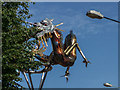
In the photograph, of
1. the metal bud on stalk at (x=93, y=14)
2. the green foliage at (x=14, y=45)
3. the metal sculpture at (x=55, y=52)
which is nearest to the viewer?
the metal bud on stalk at (x=93, y=14)

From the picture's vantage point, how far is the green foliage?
16.5 m

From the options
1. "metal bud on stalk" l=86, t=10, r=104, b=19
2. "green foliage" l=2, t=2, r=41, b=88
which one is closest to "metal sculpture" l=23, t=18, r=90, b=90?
"green foliage" l=2, t=2, r=41, b=88

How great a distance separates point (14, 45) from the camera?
1677 centimetres

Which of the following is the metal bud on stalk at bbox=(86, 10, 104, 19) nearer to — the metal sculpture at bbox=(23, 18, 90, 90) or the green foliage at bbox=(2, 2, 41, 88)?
the green foliage at bbox=(2, 2, 41, 88)

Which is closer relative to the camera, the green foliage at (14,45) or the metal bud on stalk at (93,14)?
the metal bud on stalk at (93,14)

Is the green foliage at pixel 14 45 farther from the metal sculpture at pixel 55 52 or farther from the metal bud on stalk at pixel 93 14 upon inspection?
the metal bud on stalk at pixel 93 14

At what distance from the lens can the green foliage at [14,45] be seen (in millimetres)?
16484

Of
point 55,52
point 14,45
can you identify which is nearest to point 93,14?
point 14,45

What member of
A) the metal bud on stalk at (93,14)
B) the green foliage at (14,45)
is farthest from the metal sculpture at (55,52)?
the metal bud on stalk at (93,14)

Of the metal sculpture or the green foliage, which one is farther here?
the metal sculpture

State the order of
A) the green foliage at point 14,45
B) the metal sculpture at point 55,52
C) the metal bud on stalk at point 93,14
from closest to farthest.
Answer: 1. the metal bud on stalk at point 93,14
2. the green foliage at point 14,45
3. the metal sculpture at point 55,52

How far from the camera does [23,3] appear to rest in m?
19.0

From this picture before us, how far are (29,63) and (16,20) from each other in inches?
128

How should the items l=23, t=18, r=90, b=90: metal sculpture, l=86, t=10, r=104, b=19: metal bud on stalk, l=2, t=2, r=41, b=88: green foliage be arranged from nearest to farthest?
1. l=86, t=10, r=104, b=19: metal bud on stalk
2. l=2, t=2, r=41, b=88: green foliage
3. l=23, t=18, r=90, b=90: metal sculpture
